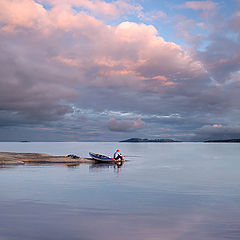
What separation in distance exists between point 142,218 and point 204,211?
21.6 ft

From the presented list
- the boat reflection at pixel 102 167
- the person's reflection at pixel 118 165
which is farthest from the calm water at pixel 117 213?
the person's reflection at pixel 118 165

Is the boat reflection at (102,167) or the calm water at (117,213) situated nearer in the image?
the calm water at (117,213)

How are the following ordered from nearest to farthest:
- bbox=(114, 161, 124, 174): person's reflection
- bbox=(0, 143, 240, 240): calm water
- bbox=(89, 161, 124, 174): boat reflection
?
bbox=(0, 143, 240, 240): calm water < bbox=(89, 161, 124, 174): boat reflection < bbox=(114, 161, 124, 174): person's reflection

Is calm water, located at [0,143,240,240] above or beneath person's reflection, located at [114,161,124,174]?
above

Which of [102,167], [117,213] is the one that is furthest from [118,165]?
[117,213]

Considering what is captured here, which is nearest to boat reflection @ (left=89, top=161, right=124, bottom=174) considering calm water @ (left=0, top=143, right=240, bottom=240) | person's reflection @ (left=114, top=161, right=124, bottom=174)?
person's reflection @ (left=114, top=161, right=124, bottom=174)

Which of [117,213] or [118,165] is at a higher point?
[117,213]

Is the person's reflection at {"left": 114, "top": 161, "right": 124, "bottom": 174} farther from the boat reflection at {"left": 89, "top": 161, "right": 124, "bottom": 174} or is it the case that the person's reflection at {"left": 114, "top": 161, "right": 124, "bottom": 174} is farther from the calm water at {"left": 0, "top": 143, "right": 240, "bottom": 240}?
the calm water at {"left": 0, "top": 143, "right": 240, "bottom": 240}

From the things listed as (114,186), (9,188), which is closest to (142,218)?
(114,186)

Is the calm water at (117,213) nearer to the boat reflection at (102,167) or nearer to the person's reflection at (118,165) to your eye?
the boat reflection at (102,167)

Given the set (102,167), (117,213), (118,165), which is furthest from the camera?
(118,165)

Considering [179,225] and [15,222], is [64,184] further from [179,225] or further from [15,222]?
[179,225]

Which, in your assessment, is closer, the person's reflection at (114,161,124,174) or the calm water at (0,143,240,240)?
the calm water at (0,143,240,240)

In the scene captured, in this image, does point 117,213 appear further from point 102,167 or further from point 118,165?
point 118,165
